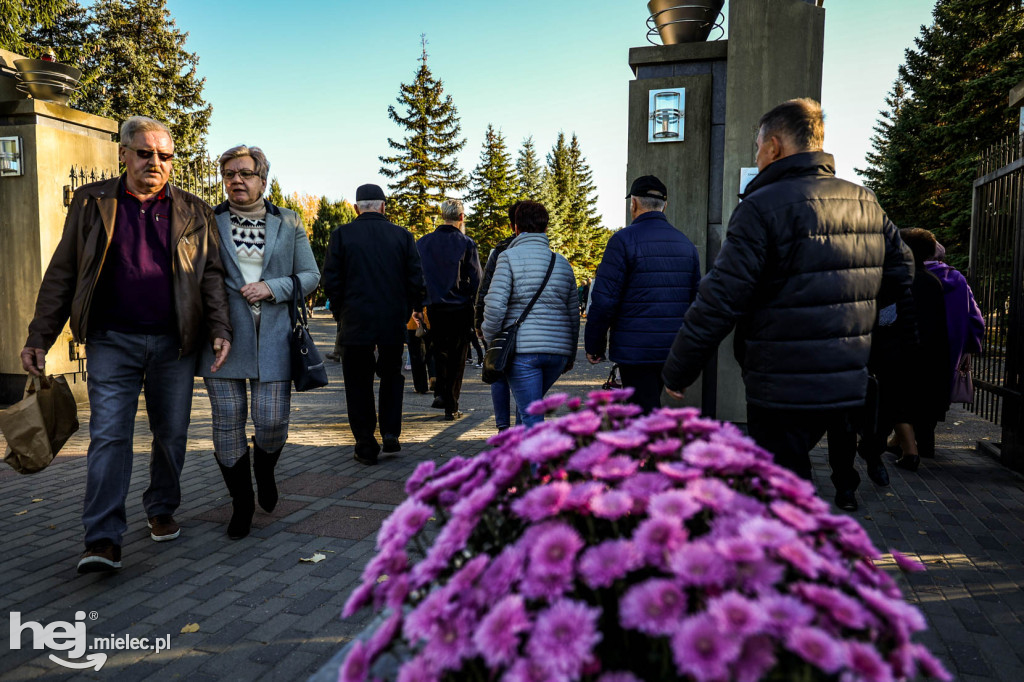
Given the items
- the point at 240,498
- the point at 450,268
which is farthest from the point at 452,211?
the point at 240,498

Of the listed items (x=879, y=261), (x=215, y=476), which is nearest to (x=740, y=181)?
(x=879, y=261)

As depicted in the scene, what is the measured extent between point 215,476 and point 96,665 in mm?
2855

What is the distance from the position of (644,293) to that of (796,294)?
1648 millimetres

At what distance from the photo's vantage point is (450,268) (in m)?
7.45

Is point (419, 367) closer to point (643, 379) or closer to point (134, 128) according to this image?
point (643, 379)

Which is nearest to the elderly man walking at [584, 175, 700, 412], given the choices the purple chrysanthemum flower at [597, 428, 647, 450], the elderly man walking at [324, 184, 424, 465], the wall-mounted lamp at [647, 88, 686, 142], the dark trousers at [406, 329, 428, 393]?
the elderly man walking at [324, 184, 424, 465]

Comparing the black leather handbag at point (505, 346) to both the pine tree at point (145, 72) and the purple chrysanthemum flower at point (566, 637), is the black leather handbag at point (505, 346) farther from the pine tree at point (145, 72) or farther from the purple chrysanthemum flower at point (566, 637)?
the pine tree at point (145, 72)

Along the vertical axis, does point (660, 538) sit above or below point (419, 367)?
above

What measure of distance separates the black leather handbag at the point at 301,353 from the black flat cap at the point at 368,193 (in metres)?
2.05

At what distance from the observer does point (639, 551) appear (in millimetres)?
1118

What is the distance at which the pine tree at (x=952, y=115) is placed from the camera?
2127cm

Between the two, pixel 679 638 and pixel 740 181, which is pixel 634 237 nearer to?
pixel 740 181

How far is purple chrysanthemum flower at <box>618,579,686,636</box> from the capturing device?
3.34 feet

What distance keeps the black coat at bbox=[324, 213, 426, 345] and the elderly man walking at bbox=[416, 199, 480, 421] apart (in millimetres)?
1355
